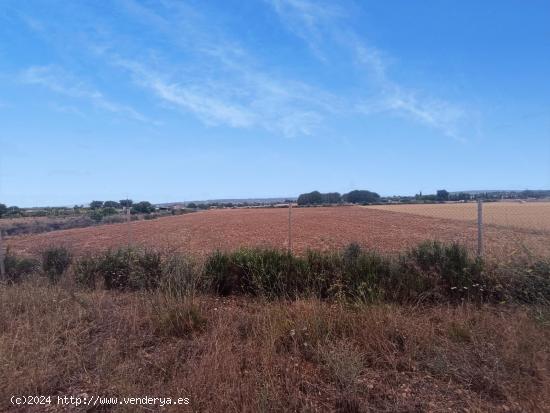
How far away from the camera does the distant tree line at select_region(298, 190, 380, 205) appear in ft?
200

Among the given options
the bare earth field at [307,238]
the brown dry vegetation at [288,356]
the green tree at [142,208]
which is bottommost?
the bare earth field at [307,238]

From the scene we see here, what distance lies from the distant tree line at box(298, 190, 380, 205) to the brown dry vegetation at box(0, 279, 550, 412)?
55194 millimetres

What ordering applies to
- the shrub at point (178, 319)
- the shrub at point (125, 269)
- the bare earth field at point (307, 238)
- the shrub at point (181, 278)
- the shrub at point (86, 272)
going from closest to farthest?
the shrub at point (178, 319)
the shrub at point (181, 278)
the shrub at point (125, 269)
the shrub at point (86, 272)
the bare earth field at point (307, 238)

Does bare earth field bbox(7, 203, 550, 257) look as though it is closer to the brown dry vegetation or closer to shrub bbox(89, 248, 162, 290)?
shrub bbox(89, 248, 162, 290)

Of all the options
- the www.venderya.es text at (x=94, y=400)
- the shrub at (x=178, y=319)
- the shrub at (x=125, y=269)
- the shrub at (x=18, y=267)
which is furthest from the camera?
the shrub at (x=18, y=267)

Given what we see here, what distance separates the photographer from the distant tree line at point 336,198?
60969 millimetres

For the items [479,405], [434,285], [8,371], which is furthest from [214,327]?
[434,285]

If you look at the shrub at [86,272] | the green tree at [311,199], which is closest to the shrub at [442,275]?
the shrub at [86,272]

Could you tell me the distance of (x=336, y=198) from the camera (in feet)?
195

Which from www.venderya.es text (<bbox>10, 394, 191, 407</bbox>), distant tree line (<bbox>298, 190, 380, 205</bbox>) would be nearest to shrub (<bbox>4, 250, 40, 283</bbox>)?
www.venderya.es text (<bbox>10, 394, 191, 407</bbox>)

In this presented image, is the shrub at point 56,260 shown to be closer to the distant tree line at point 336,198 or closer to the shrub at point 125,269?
the shrub at point 125,269

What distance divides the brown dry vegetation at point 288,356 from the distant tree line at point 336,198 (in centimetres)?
5519

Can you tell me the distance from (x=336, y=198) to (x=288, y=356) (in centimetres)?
5680

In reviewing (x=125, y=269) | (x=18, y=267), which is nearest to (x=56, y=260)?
(x=18, y=267)
